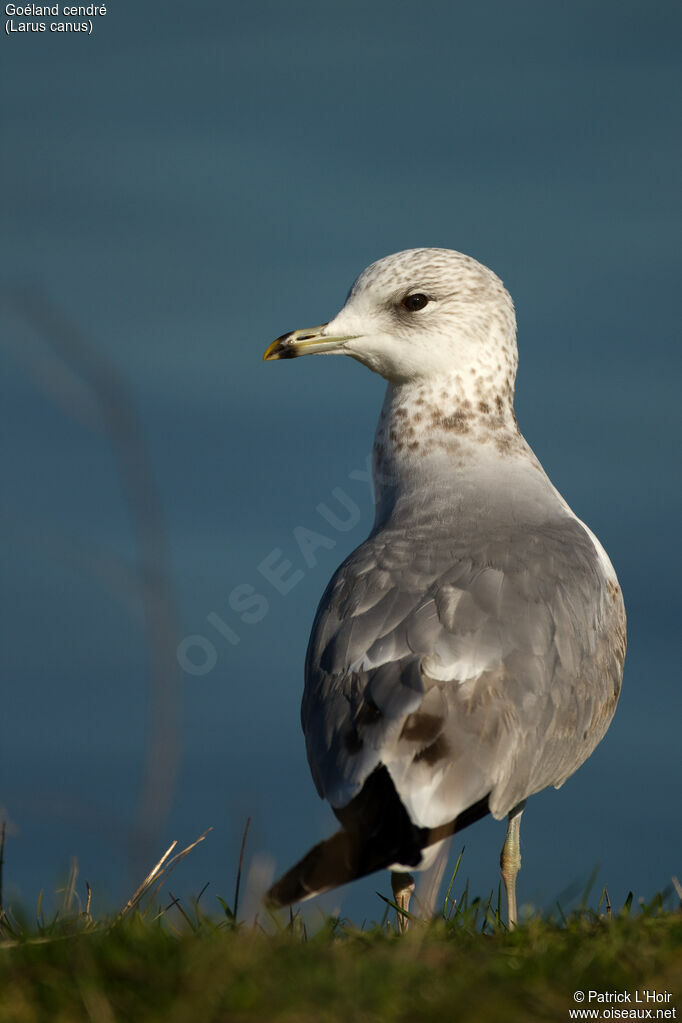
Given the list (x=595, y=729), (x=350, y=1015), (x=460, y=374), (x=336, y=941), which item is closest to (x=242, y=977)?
(x=350, y=1015)

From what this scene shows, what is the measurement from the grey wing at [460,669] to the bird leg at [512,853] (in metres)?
0.47

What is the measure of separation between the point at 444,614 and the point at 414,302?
7.43 ft

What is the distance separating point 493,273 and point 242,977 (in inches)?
181

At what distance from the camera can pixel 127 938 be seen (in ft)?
13.1

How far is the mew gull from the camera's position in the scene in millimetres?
4719

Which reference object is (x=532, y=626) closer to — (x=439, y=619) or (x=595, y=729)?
(x=439, y=619)

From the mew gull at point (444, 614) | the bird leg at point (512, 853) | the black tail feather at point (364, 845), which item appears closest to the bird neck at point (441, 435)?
the mew gull at point (444, 614)

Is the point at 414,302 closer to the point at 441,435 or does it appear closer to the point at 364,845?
the point at 441,435

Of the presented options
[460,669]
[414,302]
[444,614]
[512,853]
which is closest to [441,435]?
[414,302]

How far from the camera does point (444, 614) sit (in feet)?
17.0

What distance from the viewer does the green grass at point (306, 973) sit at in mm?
3355

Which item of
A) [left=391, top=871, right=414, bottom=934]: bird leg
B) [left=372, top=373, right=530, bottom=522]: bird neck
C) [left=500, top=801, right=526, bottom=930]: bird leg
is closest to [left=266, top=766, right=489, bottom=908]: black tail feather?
[left=391, top=871, right=414, bottom=934]: bird leg

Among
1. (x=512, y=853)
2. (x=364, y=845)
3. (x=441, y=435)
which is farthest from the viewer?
(x=441, y=435)

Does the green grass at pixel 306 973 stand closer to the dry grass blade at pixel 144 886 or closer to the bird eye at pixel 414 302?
the dry grass blade at pixel 144 886
